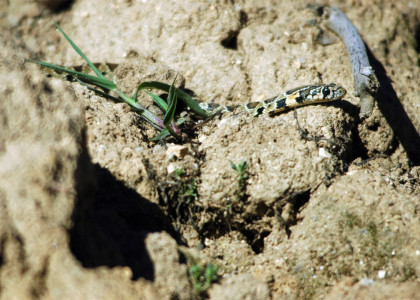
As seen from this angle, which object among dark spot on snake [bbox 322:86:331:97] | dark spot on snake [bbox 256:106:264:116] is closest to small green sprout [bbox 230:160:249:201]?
dark spot on snake [bbox 256:106:264:116]

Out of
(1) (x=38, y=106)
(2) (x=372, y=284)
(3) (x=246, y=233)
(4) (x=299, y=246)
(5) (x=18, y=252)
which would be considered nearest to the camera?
(5) (x=18, y=252)

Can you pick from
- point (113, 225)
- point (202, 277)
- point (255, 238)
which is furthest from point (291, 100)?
point (113, 225)

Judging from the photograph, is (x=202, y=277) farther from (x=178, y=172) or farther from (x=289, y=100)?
(x=289, y=100)

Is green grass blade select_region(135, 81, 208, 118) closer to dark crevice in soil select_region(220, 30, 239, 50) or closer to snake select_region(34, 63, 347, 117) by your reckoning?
snake select_region(34, 63, 347, 117)

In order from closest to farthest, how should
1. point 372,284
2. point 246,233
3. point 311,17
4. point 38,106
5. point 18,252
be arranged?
point 18,252 < point 38,106 < point 372,284 < point 246,233 < point 311,17

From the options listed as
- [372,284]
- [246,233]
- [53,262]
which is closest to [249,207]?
[246,233]

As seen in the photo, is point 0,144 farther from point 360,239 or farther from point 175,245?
point 360,239

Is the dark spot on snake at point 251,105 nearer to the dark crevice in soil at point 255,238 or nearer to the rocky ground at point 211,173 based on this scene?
the rocky ground at point 211,173

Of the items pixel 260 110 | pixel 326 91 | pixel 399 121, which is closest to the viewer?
pixel 326 91
